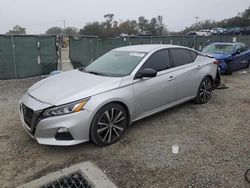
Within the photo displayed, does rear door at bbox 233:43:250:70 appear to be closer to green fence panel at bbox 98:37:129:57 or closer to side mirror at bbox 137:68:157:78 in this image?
green fence panel at bbox 98:37:129:57

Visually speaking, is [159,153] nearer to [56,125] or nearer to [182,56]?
[56,125]

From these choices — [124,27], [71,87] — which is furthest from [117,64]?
[124,27]

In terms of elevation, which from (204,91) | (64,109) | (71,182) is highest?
(64,109)

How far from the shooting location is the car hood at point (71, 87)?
3537 mm

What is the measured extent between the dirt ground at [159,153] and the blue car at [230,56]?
17.5 feet

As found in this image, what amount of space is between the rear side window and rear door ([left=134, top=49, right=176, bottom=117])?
0.23m

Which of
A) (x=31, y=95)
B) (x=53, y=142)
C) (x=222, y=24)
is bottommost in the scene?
(x=53, y=142)

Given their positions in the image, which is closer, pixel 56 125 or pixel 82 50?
pixel 56 125

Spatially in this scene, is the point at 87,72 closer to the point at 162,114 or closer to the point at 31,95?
the point at 31,95

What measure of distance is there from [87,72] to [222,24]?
261 feet

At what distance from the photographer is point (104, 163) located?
11.1 ft

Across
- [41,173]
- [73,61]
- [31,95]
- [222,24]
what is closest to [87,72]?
[31,95]

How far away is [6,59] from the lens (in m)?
8.60

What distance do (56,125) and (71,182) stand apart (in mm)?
803
